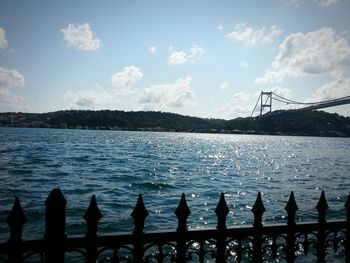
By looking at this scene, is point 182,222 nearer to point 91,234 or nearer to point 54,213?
point 91,234

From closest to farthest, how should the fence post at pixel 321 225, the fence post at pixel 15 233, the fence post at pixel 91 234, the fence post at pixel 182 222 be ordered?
the fence post at pixel 15 233, the fence post at pixel 91 234, the fence post at pixel 182 222, the fence post at pixel 321 225

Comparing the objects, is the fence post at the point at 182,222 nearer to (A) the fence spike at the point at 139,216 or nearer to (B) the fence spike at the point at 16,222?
(A) the fence spike at the point at 139,216

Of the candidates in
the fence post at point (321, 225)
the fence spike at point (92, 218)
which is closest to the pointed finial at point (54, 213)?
the fence spike at point (92, 218)

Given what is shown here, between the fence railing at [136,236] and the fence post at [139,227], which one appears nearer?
the fence railing at [136,236]

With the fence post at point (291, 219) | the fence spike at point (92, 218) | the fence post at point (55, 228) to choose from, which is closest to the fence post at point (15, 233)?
the fence post at point (55, 228)

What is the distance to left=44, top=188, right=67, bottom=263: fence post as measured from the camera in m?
3.38

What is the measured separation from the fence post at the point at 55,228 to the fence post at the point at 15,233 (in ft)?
0.83

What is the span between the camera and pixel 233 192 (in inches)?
803

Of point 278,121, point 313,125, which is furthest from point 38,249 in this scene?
point 313,125

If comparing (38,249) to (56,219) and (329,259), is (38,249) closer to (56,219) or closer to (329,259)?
(56,219)

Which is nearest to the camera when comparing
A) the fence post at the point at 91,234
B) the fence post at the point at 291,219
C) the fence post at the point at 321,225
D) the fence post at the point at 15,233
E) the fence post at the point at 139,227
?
the fence post at the point at 15,233

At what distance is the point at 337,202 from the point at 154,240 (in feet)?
54.0

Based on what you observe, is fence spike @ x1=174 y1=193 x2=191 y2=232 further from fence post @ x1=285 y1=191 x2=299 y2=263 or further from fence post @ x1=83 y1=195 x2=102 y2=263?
fence post @ x1=285 y1=191 x2=299 y2=263

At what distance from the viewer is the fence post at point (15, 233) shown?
325 cm
